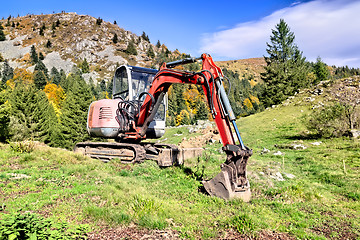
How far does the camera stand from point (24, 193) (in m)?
5.90

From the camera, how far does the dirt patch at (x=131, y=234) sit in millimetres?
4007

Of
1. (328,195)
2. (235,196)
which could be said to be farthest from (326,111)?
(235,196)

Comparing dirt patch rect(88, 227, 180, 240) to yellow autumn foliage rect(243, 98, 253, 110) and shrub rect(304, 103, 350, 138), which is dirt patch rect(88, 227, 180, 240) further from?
yellow autumn foliage rect(243, 98, 253, 110)

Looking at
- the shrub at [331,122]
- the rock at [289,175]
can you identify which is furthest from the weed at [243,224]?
the shrub at [331,122]

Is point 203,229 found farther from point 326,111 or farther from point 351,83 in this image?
point 351,83

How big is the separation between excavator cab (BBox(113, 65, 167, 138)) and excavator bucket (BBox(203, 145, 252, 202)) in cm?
547

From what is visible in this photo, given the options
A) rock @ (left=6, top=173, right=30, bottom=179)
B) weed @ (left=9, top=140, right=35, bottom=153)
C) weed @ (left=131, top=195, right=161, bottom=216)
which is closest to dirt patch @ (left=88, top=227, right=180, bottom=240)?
weed @ (left=131, top=195, right=161, bottom=216)

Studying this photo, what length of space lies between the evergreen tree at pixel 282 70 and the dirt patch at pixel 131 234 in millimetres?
34869

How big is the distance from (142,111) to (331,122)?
12517 millimetres

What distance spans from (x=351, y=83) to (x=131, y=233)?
3044 cm

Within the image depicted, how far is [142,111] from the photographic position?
9.76 metres

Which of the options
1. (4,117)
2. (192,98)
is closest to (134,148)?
(4,117)

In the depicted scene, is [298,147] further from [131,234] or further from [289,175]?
[131,234]

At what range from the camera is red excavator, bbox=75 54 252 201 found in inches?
272
